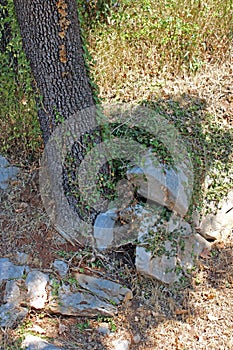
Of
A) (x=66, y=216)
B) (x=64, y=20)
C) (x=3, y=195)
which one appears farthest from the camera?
(x=3, y=195)

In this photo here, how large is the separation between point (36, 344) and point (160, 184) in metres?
1.58

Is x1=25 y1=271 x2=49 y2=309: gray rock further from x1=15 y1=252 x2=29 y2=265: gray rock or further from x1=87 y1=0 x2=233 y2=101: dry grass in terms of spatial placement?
x1=87 y1=0 x2=233 y2=101: dry grass

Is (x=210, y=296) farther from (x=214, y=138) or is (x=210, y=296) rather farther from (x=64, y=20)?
(x=64, y=20)

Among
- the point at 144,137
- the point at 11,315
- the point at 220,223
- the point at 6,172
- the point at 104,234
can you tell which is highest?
the point at 144,137

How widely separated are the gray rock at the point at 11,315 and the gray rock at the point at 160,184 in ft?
4.41

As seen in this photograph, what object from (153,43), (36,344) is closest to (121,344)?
(36,344)

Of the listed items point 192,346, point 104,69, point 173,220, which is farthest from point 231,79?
point 192,346

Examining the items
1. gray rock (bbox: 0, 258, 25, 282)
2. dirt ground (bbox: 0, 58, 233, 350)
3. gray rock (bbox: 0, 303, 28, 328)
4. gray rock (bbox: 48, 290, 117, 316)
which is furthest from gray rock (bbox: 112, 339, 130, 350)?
gray rock (bbox: 0, 258, 25, 282)

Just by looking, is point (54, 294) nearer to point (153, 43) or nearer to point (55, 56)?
point (55, 56)

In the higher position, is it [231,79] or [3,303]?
[231,79]

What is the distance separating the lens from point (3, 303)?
11.0 feet

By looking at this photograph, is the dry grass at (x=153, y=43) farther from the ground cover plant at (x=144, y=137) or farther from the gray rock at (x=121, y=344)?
the gray rock at (x=121, y=344)

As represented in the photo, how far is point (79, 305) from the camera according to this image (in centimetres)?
343

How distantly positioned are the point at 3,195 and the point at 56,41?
1465 mm
